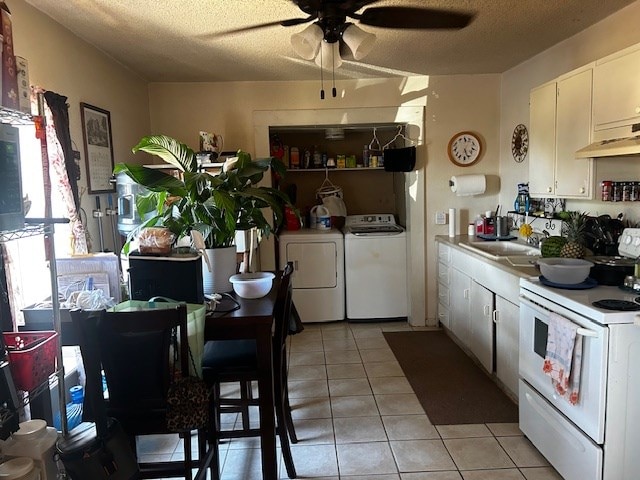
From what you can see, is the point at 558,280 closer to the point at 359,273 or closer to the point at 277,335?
the point at 277,335

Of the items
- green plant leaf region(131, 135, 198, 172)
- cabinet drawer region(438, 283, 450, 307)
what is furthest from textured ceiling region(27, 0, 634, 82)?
cabinet drawer region(438, 283, 450, 307)

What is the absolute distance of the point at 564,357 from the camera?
6.52 feet

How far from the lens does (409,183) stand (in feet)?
14.6

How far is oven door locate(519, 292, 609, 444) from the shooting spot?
1.83m

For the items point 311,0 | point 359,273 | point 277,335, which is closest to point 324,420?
point 277,335

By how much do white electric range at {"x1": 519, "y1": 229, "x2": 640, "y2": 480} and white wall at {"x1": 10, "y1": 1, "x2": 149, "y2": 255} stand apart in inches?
107

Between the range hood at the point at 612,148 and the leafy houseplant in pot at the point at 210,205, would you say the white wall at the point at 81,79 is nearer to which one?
the leafy houseplant in pot at the point at 210,205

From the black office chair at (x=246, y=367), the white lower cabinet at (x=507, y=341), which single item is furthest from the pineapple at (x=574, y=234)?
the black office chair at (x=246, y=367)

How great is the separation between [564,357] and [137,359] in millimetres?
1712

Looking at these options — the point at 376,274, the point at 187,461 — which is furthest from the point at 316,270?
the point at 187,461

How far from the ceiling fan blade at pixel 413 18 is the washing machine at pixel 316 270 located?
2211 millimetres

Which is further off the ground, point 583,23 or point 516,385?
point 583,23

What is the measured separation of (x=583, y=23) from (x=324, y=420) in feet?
9.51

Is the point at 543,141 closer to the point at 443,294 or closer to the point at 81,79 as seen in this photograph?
the point at 443,294
